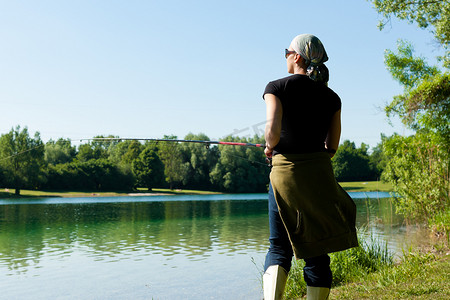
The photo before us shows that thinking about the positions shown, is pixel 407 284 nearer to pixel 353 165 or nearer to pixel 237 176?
pixel 237 176

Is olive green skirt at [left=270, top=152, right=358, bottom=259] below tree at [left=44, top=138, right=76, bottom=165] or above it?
below

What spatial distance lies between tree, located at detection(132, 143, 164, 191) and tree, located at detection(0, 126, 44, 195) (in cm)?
1623

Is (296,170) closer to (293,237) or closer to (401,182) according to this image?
(293,237)

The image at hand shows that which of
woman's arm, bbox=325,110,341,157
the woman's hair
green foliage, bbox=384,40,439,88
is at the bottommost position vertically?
woman's arm, bbox=325,110,341,157

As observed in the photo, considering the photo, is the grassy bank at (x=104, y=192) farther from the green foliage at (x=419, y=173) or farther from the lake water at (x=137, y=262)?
the green foliage at (x=419, y=173)

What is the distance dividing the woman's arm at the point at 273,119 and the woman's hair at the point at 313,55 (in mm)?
299

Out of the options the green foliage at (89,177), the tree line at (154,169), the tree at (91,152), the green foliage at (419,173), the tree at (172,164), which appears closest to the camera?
the green foliage at (419,173)

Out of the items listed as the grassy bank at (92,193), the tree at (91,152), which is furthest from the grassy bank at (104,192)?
the tree at (91,152)

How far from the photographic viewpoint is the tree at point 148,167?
2749 inches

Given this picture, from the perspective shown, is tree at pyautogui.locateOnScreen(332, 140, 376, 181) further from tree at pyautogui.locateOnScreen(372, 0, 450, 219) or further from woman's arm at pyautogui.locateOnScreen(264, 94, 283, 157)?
woman's arm at pyautogui.locateOnScreen(264, 94, 283, 157)

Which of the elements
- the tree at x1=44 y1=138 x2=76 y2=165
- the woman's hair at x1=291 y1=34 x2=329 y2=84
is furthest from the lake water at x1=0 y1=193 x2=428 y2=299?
the tree at x1=44 y1=138 x2=76 y2=165

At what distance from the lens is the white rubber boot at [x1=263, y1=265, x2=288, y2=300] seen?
243 centimetres

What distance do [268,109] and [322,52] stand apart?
19.9 inches

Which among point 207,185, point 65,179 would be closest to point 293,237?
point 65,179
